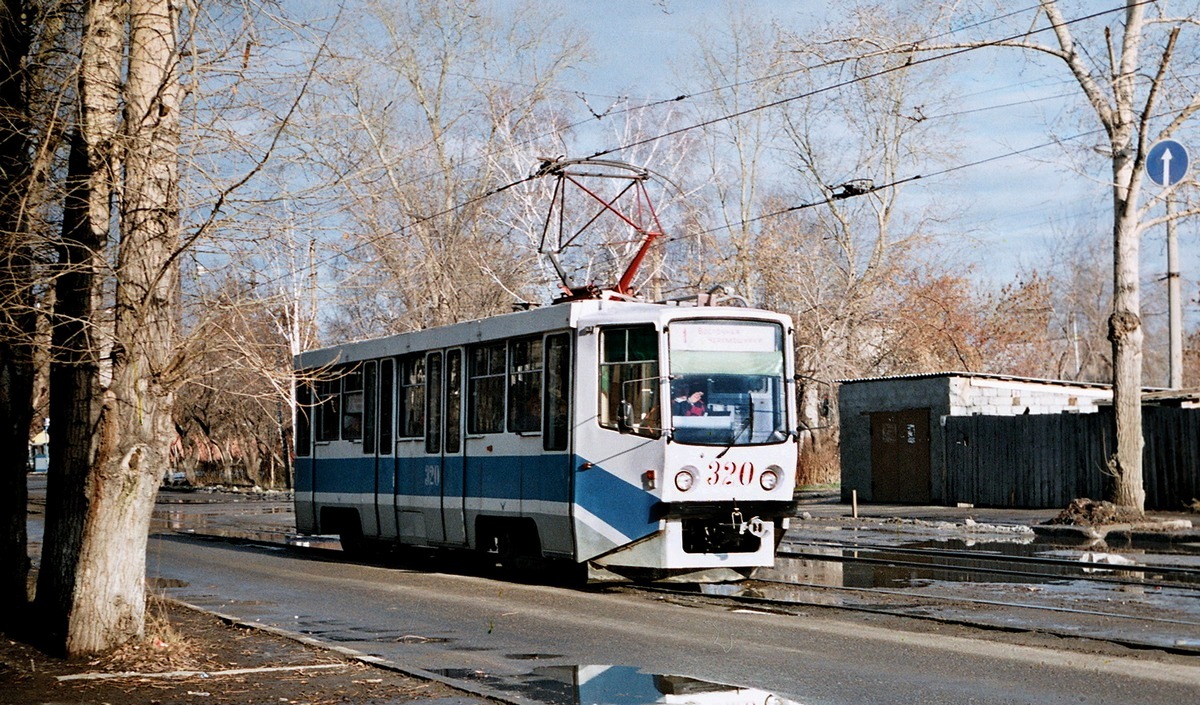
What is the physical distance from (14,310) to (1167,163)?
1949 cm

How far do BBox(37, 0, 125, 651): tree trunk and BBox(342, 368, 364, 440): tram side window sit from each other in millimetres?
10471

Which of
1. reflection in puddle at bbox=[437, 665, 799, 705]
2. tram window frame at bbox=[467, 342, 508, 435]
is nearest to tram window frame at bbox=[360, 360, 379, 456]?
tram window frame at bbox=[467, 342, 508, 435]

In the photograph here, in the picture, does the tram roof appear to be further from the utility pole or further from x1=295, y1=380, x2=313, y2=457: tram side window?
the utility pole

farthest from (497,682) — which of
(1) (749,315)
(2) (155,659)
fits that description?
(1) (749,315)

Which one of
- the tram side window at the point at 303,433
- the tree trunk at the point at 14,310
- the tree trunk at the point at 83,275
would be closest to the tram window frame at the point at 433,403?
the tram side window at the point at 303,433

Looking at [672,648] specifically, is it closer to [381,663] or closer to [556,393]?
[381,663]

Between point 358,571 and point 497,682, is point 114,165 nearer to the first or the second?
point 497,682

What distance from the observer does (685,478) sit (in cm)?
1556

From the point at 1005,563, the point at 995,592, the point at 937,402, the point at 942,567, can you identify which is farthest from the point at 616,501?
the point at 937,402

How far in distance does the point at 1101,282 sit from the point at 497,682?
8574cm

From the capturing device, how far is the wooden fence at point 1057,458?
28.1 meters

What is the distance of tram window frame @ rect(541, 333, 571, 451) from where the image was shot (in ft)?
54.1

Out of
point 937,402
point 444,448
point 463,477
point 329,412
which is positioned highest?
point 937,402

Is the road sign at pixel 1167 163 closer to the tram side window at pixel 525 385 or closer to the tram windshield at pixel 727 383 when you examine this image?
the tram windshield at pixel 727 383
